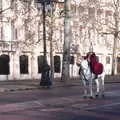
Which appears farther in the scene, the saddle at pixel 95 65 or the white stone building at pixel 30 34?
the white stone building at pixel 30 34

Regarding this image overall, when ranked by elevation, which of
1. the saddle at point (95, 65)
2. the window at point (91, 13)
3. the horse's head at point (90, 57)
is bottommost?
the saddle at point (95, 65)

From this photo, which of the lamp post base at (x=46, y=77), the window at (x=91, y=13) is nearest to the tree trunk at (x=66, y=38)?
the lamp post base at (x=46, y=77)

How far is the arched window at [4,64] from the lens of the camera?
52500 millimetres

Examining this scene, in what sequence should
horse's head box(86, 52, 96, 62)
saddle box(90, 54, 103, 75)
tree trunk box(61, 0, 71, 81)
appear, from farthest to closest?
tree trunk box(61, 0, 71, 81), saddle box(90, 54, 103, 75), horse's head box(86, 52, 96, 62)

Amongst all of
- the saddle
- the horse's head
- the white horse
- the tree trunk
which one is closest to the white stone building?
the tree trunk

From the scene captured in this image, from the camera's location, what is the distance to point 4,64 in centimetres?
5291

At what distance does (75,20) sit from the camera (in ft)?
185

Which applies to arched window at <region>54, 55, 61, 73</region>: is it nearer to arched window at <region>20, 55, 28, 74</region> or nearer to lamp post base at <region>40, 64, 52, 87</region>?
arched window at <region>20, 55, 28, 74</region>

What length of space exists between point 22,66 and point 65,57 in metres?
19.9

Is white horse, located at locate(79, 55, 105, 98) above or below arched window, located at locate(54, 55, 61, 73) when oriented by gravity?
above

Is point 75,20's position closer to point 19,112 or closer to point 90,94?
point 90,94

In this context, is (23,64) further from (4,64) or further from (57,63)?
(57,63)

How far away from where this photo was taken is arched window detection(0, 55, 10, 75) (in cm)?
5250

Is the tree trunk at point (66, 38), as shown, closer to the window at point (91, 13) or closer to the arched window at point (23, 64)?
the arched window at point (23, 64)
